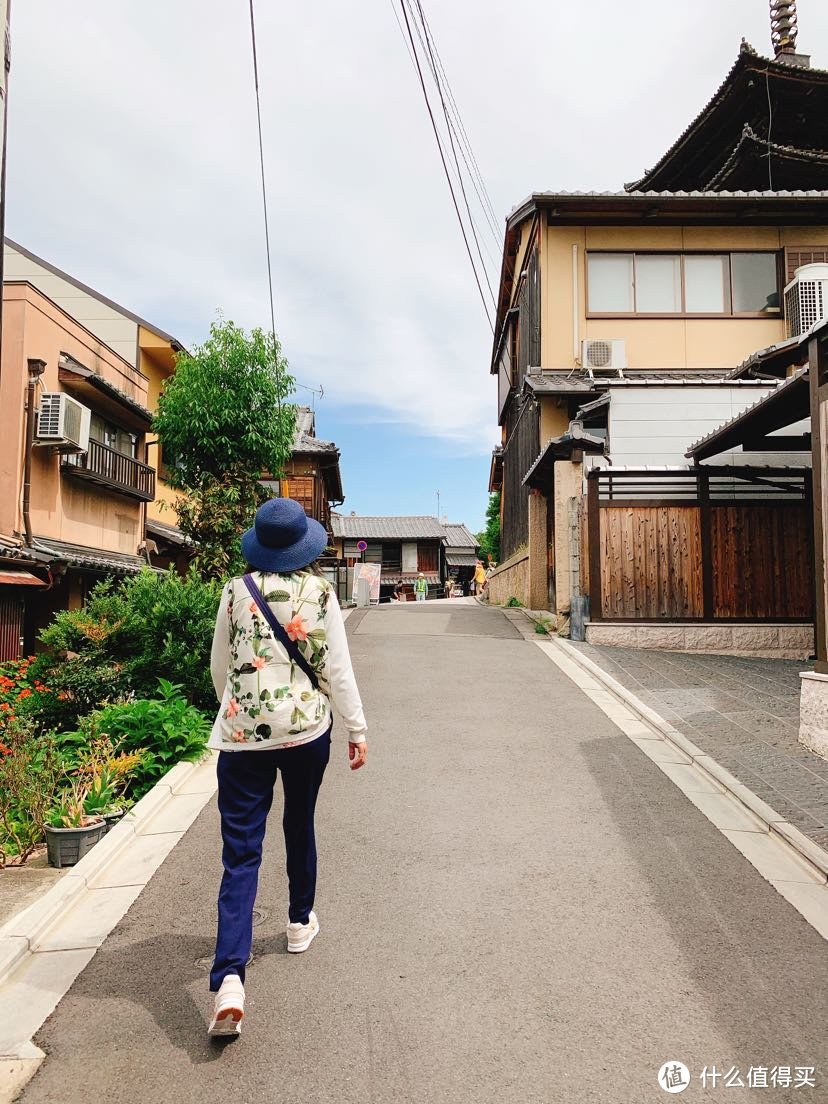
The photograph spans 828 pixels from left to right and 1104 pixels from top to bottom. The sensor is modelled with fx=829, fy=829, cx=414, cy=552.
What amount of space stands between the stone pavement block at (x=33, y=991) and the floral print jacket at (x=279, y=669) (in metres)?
1.23

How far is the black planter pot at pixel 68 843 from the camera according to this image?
5543mm

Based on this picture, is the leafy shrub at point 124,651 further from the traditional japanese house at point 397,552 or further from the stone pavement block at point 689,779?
the traditional japanese house at point 397,552

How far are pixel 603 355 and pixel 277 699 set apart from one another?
1623 centimetres

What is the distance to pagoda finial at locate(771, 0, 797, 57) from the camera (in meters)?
20.9

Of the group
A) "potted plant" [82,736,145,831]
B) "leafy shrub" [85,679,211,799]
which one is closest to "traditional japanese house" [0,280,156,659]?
"leafy shrub" [85,679,211,799]

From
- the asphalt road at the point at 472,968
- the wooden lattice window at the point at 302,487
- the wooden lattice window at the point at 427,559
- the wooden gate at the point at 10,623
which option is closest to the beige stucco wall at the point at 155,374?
the wooden gate at the point at 10,623

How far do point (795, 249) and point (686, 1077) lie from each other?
65.9 ft

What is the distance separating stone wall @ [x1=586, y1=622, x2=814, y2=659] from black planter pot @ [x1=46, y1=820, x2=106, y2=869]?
31.0ft

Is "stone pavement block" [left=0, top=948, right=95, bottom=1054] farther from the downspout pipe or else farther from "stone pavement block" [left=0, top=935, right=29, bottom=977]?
the downspout pipe

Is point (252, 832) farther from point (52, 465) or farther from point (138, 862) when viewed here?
point (52, 465)

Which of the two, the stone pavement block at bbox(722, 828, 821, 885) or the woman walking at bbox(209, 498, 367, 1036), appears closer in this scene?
the woman walking at bbox(209, 498, 367, 1036)

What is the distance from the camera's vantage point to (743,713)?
8.58 m

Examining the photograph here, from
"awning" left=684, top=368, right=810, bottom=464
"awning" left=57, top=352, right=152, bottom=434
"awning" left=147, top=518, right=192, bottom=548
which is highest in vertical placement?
"awning" left=57, top=352, right=152, bottom=434

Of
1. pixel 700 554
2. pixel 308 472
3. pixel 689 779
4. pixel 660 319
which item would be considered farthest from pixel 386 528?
pixel 689 779
